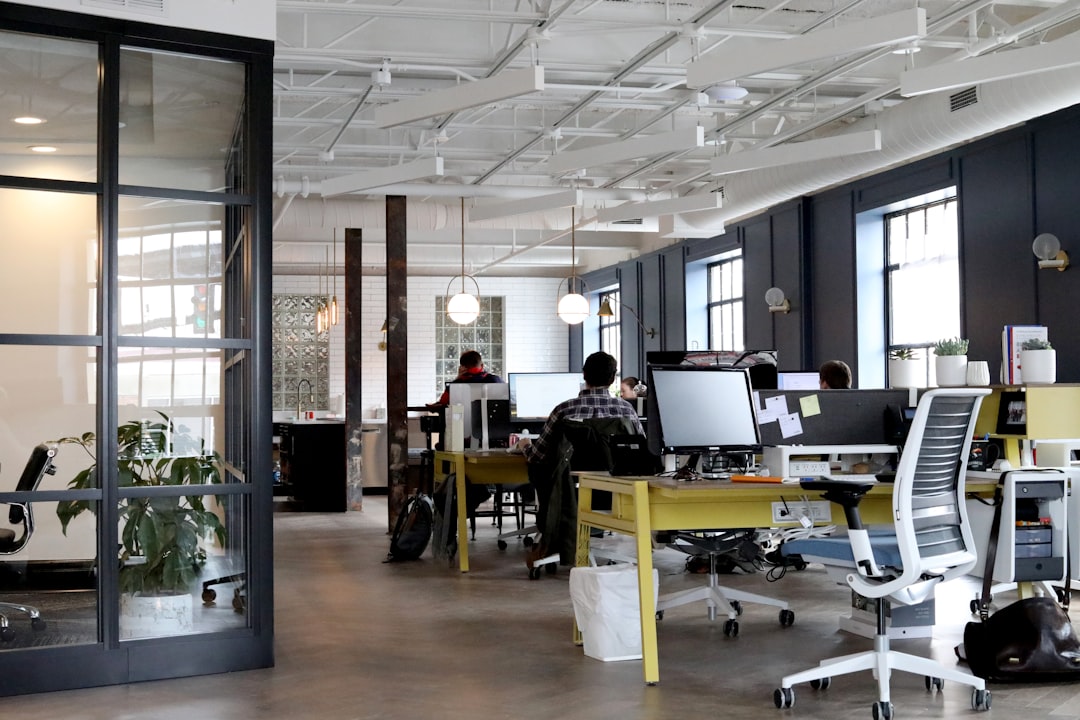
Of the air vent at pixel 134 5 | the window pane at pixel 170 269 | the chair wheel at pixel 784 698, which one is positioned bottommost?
the chair wheel at pixel 784 698

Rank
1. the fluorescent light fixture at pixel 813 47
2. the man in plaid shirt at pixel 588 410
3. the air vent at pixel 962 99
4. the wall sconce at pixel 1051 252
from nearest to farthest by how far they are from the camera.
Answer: the fluorescent light fixture at pixel 813 47, the man in plaid shirt at pixel 588 410, the air vent at pixel 962 99, the wall sconce at pixel 1051 252

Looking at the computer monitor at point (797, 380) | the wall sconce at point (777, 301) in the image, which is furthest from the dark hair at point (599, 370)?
the wall sconce at point (777, 301)

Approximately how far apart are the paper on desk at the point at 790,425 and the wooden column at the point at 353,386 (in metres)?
7.03

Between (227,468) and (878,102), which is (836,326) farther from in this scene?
(227,468)

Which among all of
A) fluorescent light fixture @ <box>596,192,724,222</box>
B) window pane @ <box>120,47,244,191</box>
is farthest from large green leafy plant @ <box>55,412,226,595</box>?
fluorescent light fixture @ <box>596,192,724,222</box>

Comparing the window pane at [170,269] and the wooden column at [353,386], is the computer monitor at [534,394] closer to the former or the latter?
the wooden column at [353,386]

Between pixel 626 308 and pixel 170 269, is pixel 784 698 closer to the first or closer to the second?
pixel 170 269

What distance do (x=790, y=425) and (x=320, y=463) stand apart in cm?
759

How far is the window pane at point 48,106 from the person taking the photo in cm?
443

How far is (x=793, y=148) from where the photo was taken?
308 inches

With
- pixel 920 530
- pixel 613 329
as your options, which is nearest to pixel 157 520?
pixel 920 530

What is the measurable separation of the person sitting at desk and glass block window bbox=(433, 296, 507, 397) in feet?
40.1

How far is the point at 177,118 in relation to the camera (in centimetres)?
467

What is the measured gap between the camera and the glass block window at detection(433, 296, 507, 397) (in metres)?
18.9
